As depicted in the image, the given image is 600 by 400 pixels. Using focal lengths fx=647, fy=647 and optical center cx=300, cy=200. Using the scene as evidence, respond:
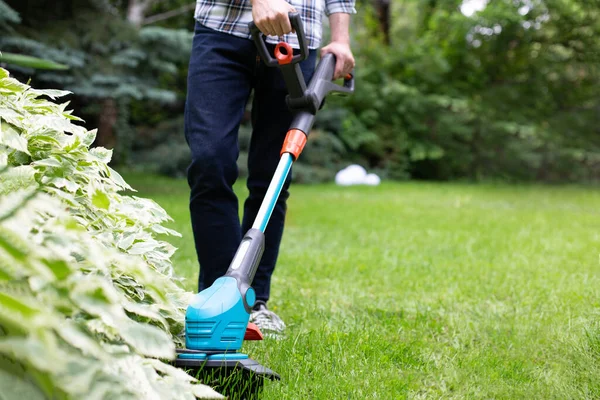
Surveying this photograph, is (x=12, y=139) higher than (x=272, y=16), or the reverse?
(x=272, y=16)

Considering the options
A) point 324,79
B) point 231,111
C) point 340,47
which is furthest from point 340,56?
point 231,111

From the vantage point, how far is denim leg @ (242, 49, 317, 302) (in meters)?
2.10

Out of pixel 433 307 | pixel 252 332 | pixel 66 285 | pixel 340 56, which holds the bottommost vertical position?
pixel 433 307

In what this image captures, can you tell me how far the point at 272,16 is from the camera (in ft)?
5.56

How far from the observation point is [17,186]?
1227mm

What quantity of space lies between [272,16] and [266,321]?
0.99 m

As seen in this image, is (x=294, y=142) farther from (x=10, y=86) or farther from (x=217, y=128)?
(x=10, y=86)

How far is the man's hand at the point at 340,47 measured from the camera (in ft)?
6.81

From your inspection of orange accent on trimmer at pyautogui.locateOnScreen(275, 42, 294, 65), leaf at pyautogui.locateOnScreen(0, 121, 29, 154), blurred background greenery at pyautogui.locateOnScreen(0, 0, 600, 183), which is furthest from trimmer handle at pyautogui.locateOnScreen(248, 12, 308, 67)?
blurred background greenery at pyautogui.locateOnScreen(0, 0, 600, 183)

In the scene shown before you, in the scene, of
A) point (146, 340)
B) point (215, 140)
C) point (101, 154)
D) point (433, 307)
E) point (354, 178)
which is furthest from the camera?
point (354, 178)

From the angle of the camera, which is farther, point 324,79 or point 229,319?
point 324,79

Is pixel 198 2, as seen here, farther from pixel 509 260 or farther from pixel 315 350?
pixel 509 260

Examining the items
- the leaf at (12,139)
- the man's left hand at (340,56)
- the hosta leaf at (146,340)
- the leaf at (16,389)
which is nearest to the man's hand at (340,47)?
the man's left hand at (340,56)

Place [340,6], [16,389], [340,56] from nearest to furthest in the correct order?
[16,389]
[340,56]
[340,6]
